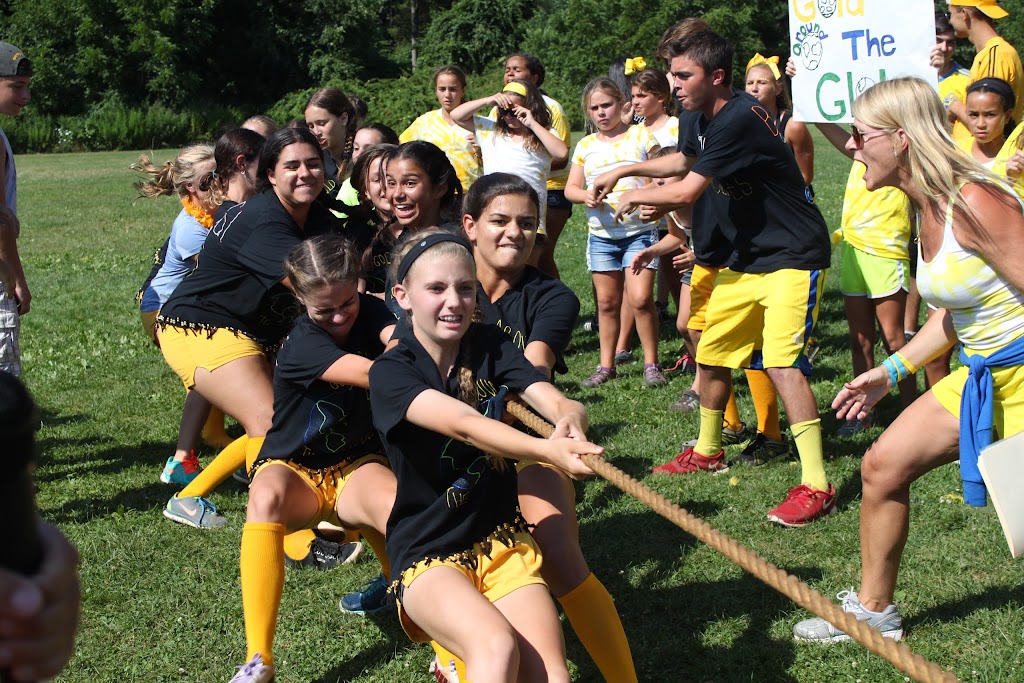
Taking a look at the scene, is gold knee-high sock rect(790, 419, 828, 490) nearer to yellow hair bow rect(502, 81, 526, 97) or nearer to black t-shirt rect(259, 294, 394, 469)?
black t-shirt rect(259, 294, 394, 469)

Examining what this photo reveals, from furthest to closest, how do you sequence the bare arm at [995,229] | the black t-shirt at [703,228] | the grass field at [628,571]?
the black t-shirt at [703,228], the grass field at [628,571], the bare arm at [995,229]

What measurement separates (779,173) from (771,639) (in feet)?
8.21

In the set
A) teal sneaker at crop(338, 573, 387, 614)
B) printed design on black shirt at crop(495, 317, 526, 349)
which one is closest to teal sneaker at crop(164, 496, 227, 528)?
teal sneaker at crop(338, 573, 387, 614)

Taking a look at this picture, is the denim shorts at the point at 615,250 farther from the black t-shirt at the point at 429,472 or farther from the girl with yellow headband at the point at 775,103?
the black t-shirt at the point at 429,472

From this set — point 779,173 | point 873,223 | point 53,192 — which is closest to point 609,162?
point 873,223

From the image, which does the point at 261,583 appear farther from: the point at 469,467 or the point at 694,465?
the point at 694,465

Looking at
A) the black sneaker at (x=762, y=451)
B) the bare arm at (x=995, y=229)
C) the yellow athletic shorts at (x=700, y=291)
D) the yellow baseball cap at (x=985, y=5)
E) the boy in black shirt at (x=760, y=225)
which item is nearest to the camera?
the bare arm at (x=995, y=229)

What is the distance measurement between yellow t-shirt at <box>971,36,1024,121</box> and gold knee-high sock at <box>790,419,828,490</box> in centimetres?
246

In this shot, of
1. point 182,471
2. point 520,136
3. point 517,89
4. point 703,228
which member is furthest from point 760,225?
point 182,471

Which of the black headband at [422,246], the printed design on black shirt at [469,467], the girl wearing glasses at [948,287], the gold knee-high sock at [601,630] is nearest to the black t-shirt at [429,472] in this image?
the printed design on black shirt at [469,467]

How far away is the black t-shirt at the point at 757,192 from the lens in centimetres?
548

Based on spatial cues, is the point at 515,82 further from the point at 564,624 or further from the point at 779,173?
the point at 564,624

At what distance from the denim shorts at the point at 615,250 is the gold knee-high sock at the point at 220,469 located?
3.57m

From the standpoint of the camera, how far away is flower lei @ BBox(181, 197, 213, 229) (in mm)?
6414
